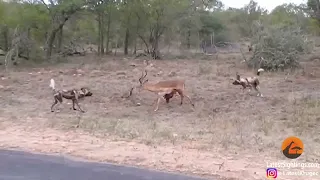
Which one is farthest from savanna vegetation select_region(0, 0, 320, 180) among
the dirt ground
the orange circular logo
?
the orange circular logo

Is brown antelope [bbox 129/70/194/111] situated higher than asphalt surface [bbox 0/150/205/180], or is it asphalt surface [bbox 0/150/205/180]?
brown antelope [bbox 129/70/194/111]

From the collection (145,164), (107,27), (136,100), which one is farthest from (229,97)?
(107,27)

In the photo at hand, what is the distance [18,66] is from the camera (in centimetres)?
2678

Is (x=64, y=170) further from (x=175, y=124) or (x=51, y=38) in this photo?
(x=51, y=38)

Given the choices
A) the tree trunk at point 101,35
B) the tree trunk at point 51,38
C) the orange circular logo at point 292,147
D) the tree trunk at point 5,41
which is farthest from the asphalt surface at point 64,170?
the tree trunk at point 101,35

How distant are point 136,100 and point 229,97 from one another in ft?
10.2

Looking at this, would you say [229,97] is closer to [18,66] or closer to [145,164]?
[145,164]

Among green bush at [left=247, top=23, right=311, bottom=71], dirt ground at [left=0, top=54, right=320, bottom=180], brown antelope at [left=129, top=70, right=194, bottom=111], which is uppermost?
green bush at [left=247, top=23, right=311, bottom=71]

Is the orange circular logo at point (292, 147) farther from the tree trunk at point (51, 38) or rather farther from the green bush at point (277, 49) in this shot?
the tree trunk at point (51, 38)

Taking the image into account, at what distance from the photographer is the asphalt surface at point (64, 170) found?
25.5ft

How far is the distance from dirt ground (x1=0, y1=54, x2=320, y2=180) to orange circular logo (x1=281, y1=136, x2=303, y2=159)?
0.13 meters

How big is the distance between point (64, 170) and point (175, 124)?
189 inches

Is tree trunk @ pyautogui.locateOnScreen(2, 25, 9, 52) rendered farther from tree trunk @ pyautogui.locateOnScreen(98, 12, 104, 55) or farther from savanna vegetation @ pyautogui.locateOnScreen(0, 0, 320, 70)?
tree trunk @ pyautogui.locateOnScreen(98, 12, 104, 55)

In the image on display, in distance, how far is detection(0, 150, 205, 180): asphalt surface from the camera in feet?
25.5
